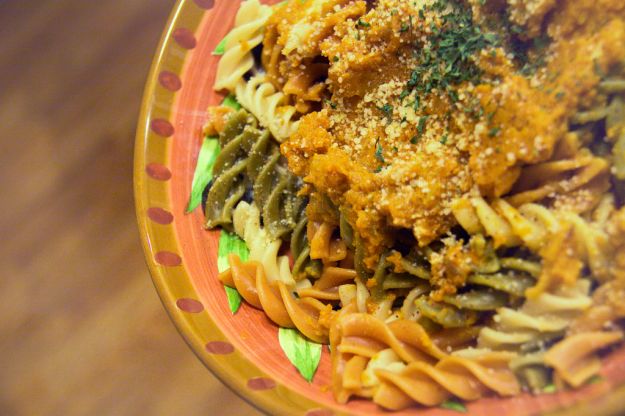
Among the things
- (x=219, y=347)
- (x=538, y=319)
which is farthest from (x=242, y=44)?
(x=538, y=319)

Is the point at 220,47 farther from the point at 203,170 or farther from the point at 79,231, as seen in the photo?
the point at 79,231

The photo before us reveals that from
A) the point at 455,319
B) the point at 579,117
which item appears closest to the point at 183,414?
the point at 455,319

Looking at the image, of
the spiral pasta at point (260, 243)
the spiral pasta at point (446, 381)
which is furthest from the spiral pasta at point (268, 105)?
the spiral pasta at point (446, 381)

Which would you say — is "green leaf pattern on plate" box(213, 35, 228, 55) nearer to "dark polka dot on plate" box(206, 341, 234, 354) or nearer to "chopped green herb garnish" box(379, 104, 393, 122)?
"chopped green herb garnish" box(379, 104, 393, 122)

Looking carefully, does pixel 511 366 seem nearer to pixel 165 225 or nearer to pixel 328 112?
pixel 328 112

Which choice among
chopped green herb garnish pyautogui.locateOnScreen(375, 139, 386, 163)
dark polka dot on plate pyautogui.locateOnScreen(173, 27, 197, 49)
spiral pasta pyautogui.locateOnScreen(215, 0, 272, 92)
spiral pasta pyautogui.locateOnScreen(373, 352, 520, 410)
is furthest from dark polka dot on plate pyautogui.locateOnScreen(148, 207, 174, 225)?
spiral pasta pyautogui.locateOnScreen(373, 352, 520, 410)

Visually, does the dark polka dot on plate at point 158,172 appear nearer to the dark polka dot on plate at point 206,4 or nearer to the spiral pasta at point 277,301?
the spiral pasta at point 277,301
